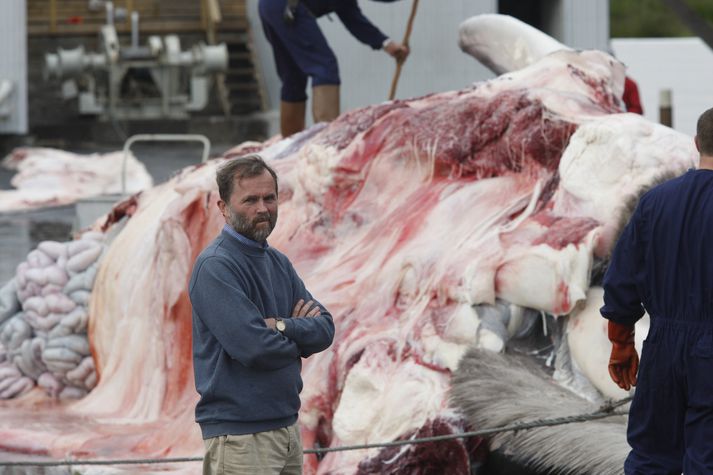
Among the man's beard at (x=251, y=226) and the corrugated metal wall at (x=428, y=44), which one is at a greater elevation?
the man's beard at (x=251, y=226)

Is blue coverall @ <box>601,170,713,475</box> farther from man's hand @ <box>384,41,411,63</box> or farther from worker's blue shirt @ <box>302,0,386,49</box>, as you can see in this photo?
worker's blue shirt @ <box>302,0,386,49</box>

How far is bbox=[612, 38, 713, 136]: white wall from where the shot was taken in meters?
23.1

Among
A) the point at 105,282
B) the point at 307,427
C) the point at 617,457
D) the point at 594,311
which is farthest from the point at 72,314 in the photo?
the point at 617,457

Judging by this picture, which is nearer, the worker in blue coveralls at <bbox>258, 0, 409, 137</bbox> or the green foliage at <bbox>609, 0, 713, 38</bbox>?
the green foliage at <bbox>609, 0, 713, 38</bbox>

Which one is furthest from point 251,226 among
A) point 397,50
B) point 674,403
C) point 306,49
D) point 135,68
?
point 135,68

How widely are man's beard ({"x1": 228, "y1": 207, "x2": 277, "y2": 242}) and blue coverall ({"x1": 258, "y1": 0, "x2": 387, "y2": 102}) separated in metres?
5.44

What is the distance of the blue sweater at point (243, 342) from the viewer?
4.05 m

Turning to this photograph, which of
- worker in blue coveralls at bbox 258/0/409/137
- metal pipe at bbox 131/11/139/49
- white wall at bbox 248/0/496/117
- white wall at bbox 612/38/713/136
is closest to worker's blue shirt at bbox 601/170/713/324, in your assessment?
worker in blue coveralls at bbox 258/0/409/137

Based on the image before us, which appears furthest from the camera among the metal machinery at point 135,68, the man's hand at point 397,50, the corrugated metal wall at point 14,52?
the metal machinery at point 135,68

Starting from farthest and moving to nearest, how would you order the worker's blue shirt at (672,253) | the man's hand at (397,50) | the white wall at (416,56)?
1. the white wall at (416,56)
2. the man's hand at (397,50)
3. the worker's blue shirt at (672,253)

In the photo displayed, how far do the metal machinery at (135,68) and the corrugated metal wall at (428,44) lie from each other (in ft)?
10.5

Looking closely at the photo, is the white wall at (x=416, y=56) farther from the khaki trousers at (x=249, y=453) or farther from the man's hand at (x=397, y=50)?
the khaki trousers at (x=249, y=453)

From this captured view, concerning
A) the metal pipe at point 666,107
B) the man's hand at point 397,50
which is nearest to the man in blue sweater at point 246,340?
the man's hand at point 397,50

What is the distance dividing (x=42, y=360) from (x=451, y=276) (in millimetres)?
3044
